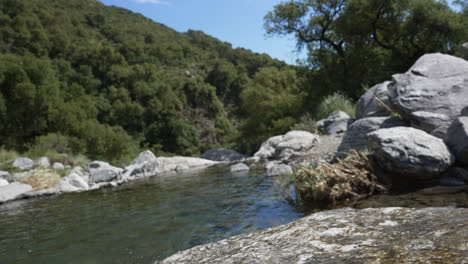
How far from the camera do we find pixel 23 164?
13656 millimetres

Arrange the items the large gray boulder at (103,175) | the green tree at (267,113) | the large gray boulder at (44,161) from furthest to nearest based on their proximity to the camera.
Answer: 1. the green tree at (267,113)
2. the large gray boulder at (44,161)
3. the large gray boulder at (103,175)

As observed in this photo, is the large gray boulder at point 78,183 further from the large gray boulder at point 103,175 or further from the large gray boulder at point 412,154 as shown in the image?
the large gray boulder at point 412,154

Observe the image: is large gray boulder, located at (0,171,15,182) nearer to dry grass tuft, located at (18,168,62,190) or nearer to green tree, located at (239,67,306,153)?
dry grass tuft, located at (18,168,62,190)

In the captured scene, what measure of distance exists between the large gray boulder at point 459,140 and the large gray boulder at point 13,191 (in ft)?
38.5

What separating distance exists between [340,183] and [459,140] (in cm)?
198

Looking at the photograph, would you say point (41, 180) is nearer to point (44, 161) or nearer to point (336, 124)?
point (44, 161)

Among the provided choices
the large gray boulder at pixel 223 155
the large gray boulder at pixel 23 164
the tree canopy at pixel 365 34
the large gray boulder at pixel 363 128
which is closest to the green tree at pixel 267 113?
the large gray boulder at pixel 223 155

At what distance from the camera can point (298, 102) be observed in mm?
21625

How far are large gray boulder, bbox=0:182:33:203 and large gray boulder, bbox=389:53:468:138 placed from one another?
37.4ft

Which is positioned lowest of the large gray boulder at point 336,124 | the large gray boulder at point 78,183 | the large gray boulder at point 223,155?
the large gray boulder at point 223,155

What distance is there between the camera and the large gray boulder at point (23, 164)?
1320 centimetres

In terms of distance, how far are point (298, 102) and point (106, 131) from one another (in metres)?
15.0

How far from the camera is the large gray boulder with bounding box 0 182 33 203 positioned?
9.32 m

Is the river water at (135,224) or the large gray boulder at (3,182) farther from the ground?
the large gray boulder at (3,182)
